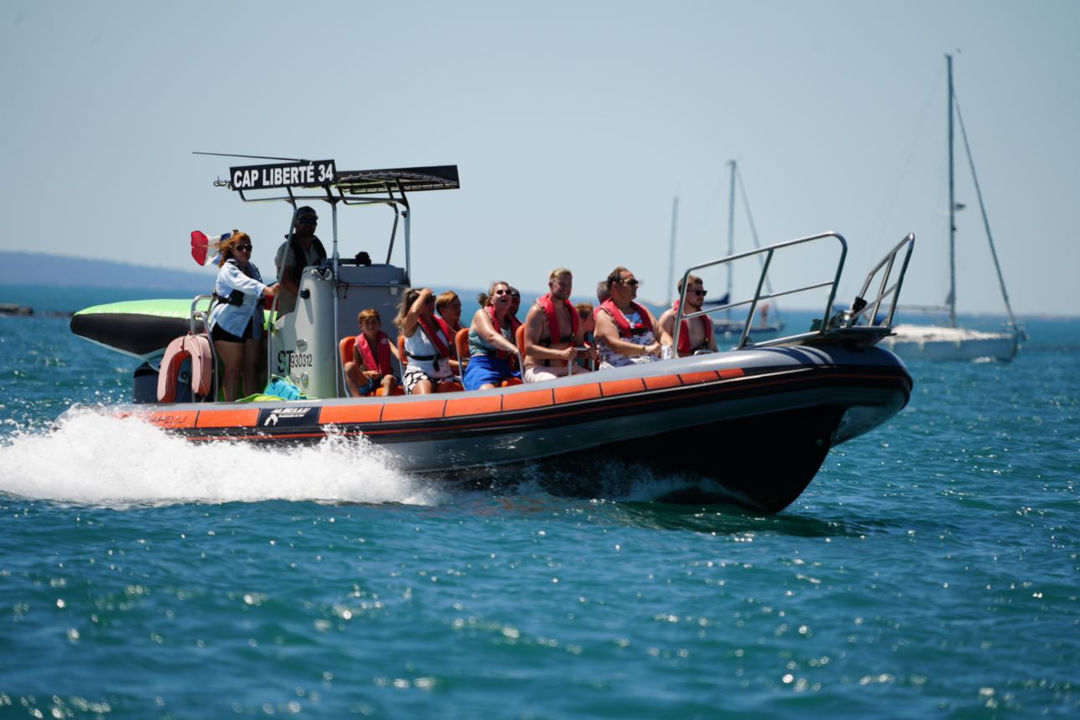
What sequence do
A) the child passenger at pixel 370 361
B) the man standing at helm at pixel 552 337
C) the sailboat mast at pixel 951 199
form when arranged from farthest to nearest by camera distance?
the sailboat mast at pixel 951 199
the child passenger at pixel 370 361
the man standing at helm at pixel 552 337

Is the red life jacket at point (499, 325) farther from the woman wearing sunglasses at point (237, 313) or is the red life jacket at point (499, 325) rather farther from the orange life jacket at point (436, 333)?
the woman wearing sunglasses at point (237, 313)

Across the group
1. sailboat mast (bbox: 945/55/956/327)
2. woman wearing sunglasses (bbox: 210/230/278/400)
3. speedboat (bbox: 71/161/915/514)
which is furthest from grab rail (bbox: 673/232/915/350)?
sailboat mast (bbox: 945/55/956/327)

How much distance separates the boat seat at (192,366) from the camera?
29.6ft

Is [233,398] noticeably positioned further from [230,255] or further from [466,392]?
[466,392]

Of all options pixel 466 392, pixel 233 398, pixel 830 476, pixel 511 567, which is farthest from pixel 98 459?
pixel 830 476

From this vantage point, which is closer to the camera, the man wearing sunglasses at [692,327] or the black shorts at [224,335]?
the man wearing sunglasses at [692,327]

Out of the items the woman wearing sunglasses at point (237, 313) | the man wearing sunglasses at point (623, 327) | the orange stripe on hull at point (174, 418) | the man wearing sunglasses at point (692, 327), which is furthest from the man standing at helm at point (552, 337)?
the orange stripe on hull at point (174, 418)

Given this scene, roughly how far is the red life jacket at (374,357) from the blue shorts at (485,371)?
601mm

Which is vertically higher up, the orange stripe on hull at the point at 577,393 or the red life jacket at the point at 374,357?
the red life jacket at the point at 374,357

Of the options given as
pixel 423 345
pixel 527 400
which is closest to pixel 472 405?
pixel 527 400

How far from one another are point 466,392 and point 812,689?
3.53 metres

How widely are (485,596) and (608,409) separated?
6.13 feet

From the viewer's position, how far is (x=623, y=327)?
7844 mm

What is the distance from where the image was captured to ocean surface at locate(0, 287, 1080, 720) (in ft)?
14.8
